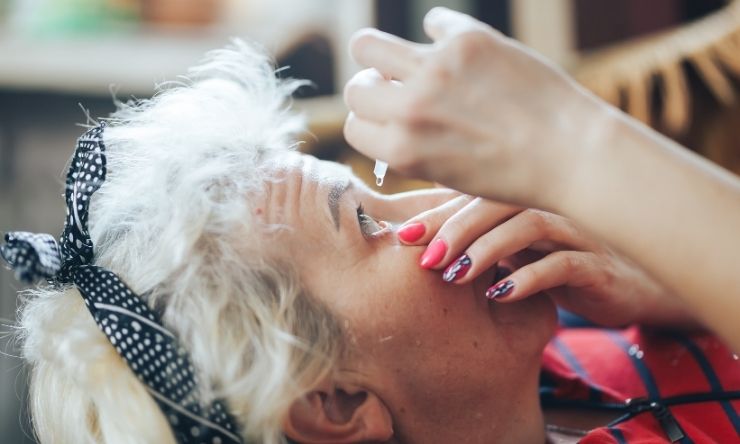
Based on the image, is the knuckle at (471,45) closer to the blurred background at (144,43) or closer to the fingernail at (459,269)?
the fingernail at (459,269)

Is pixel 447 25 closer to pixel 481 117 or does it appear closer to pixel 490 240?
pixel 481 117

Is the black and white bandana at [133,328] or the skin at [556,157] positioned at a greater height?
the skin at [556,157]

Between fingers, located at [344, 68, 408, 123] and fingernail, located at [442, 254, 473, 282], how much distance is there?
235 mm

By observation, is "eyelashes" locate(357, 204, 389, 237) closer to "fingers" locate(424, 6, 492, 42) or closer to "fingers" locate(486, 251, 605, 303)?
"fingers" locate(486, 251, 605, 303)

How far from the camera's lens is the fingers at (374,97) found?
28.9 inches

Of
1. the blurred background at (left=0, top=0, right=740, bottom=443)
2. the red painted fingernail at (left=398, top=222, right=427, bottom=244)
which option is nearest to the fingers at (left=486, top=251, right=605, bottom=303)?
the red painted fingernail at (left=398, top=222, right=427, bottom=244)

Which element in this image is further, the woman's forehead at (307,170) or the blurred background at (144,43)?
the blurred background at (144,43)

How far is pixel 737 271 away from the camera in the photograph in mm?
724

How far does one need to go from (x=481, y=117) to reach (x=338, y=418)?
15.8 inches

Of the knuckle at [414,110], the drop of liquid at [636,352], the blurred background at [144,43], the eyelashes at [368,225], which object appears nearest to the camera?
the knuckle at [414,110]

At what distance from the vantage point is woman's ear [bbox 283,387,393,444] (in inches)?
35.8

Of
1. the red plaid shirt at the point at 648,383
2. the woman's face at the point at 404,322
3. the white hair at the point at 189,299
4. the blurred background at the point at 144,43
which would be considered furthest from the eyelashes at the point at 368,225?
the blurred background at the point at 144,43

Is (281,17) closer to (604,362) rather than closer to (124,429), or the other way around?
(604,362)

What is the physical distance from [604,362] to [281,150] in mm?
578
